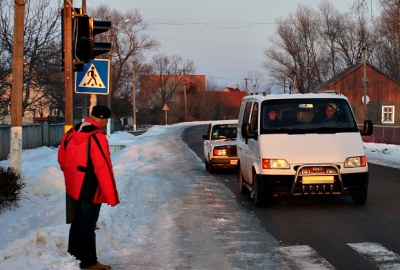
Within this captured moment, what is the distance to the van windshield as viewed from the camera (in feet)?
34.1

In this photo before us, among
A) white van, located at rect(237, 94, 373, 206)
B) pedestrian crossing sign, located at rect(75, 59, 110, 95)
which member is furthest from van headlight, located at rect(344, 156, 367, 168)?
pedestrian crossing sign, located at rect(75, 59, 110, 95)

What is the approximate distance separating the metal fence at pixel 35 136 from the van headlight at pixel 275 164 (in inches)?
638

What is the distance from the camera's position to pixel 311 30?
8394cm

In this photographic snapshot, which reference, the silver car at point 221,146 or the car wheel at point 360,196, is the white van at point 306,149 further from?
the silver car at point 221,146

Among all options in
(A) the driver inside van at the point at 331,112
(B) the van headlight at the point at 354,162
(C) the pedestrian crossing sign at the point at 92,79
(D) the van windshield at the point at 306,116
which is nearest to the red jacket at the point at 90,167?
(C) the pedestrian crossing sign at the point at 92,79

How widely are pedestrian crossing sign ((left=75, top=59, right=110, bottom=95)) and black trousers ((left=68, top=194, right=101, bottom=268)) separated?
145 inches

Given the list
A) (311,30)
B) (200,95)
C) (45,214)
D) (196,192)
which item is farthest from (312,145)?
(200,95)

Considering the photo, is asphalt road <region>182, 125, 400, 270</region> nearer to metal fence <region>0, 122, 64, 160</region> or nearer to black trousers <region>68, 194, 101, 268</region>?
black trousers <region>68, 194, 101, 268</region>

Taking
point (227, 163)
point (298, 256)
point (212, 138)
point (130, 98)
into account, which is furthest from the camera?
point (130, 98)

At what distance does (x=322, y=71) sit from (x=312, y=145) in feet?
258

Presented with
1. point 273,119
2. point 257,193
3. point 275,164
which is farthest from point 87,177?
point 273,119

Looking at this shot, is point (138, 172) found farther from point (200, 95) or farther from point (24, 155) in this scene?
point (200, 95)

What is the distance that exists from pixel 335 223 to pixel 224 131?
10.3m

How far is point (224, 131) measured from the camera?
19016 mm
